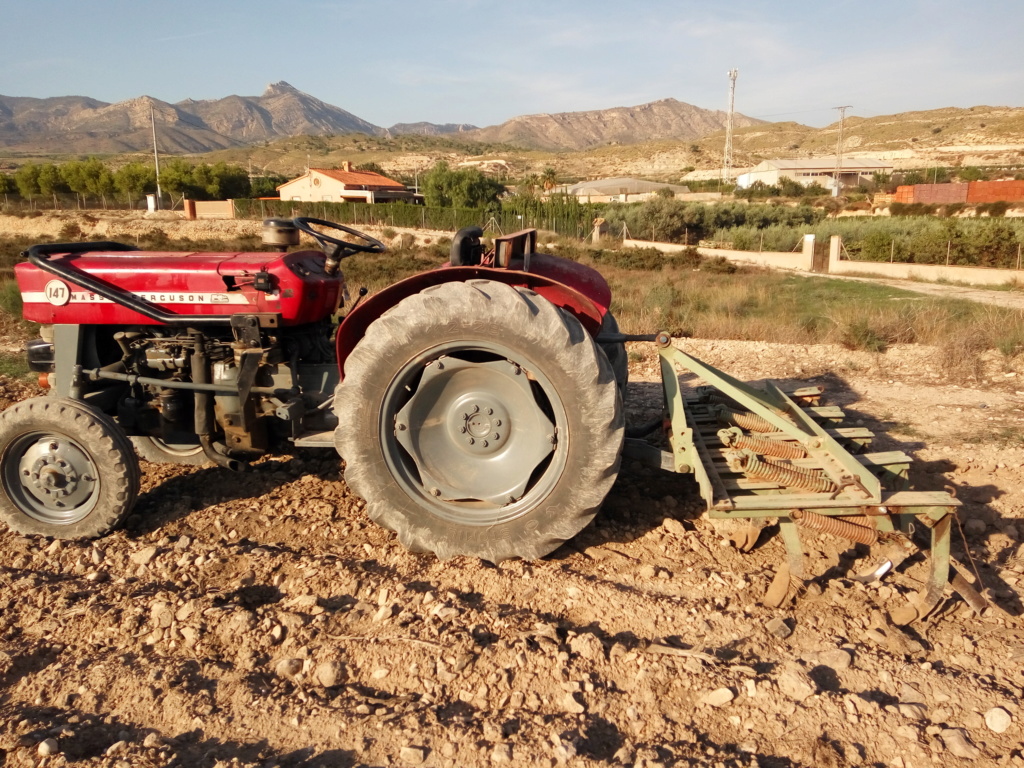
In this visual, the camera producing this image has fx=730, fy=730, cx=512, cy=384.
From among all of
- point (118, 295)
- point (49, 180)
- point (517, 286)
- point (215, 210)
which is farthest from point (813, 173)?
point (118, 295)

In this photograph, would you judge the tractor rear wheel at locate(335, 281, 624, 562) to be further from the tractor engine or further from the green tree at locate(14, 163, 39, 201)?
the green tree at locate(14, 163, 39, 201)

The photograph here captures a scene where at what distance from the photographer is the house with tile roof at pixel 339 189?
169 feet

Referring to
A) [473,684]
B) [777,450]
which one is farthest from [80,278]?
[777,450]

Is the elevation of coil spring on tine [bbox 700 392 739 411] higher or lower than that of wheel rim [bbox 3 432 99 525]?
higher

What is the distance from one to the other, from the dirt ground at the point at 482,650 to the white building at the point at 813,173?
63.8 meters

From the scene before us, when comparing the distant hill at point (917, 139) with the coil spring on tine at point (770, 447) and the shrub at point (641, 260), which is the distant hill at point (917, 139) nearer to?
the shrub at point (641, 260)

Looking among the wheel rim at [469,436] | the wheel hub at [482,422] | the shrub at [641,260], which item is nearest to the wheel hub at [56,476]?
the wheel rim at [469,436]

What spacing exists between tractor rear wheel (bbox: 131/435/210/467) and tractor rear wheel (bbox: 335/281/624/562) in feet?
5.91

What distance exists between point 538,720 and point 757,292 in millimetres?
14433

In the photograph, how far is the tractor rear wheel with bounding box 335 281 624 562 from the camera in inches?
119

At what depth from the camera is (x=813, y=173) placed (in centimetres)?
6412

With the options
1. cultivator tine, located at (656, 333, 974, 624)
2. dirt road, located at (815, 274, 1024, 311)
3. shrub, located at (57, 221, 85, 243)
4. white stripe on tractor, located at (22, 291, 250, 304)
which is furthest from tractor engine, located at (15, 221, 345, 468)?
shrub, located at (57, 221, 85, 243)

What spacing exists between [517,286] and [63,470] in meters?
2.41

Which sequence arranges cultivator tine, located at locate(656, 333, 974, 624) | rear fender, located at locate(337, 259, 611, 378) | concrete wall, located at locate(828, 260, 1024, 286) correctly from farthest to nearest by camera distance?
concrete wall, located at locate(828, 260, 1024, 286)
rear fender, located at locate(337, 259, 611, 378)
cultivator tine, located at locate(656, 333, 974, 624)
